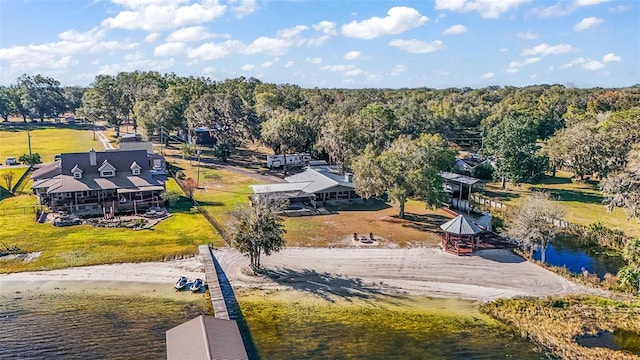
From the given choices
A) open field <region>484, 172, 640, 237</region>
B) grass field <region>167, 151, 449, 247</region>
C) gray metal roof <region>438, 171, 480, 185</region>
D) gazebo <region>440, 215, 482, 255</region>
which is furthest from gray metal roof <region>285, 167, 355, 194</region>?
open field <region>484, 172, 640, 237</region>

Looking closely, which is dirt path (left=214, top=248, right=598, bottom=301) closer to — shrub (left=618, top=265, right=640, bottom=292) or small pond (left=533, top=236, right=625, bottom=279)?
shrub (left=618, top=265, right=640, bottom=292)

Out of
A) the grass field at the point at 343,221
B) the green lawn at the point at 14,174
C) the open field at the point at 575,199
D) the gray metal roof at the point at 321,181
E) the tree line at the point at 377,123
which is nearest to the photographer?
the grass field at the point at 343,221

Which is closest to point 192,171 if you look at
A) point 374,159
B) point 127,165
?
point 127,165

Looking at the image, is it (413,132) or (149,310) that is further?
(413,132)

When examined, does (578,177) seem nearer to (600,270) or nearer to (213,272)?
(600,270)

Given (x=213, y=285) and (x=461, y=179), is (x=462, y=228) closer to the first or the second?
(x=461, y=179)

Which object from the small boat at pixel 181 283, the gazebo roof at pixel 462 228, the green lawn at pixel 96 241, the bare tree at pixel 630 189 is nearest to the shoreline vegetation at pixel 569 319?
the gazebo roof at pixel 462 228

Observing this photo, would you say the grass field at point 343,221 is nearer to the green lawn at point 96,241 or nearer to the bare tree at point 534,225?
the green lawn at point 96,241
